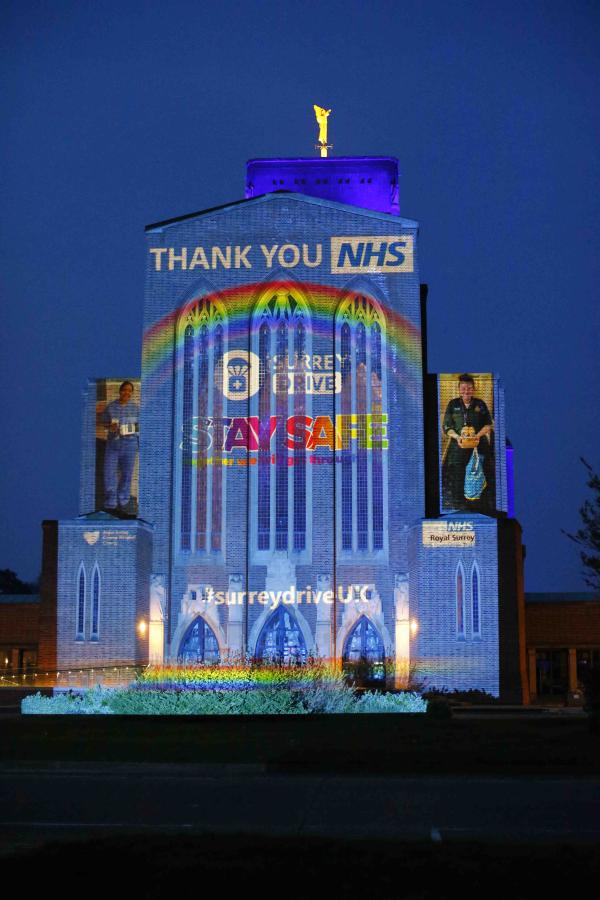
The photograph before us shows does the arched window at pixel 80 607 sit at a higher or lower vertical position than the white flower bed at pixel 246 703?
higher

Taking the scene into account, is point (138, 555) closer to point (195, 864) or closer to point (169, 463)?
point (169, 463)

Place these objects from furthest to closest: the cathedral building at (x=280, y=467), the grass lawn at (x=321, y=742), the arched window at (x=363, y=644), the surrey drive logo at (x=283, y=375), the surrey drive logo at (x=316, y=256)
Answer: the surrey drive logo at (x=316, y=256) < the surrey drive logo at (x=283, y=375) < the arched window at (x=363, y=644) < the cathedral building at (x=280, y=467) < the grass lawn at (x=321, y=742)

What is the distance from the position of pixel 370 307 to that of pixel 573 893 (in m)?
38.1

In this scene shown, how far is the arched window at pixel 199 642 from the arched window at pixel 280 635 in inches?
64.8

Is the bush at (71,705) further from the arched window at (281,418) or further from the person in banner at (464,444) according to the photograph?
the person in banner at (464,444)

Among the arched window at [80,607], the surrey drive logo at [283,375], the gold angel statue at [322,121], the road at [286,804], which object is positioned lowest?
the road at [286,804]

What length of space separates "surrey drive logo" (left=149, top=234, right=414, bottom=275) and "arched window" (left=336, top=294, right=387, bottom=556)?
1.36 metres

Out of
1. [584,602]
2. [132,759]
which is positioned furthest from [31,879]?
[584,602]

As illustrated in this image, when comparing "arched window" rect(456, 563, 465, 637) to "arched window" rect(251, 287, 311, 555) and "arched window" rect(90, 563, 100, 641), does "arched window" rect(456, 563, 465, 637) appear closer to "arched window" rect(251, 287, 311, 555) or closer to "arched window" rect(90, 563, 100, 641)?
"arched window" rect(251, 287, 311, 555)

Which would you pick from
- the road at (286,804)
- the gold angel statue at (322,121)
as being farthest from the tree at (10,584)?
the road at (286,804)

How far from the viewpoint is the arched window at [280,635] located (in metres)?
45.2

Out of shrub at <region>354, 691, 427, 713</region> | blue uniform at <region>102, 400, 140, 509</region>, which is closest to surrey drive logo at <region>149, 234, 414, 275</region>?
blue uniform at <region>102, 400, 140, 509</region>

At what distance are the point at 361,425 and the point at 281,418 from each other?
9.46 feet

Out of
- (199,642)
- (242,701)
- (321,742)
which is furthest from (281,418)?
(321,742)
